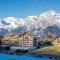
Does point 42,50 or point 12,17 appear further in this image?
point 12,17

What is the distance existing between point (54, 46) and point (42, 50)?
295 millimetres

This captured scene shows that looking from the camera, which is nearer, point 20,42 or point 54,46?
point 54,46

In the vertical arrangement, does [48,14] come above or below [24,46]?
above

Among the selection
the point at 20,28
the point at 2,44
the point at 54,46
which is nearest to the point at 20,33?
the point at 20,28

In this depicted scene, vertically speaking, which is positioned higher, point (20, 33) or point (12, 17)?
point (12, 17)

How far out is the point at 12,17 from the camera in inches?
266

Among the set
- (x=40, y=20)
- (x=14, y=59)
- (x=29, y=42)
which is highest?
(x=40, y=20)

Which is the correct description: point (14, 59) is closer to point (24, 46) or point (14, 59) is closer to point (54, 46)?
point (24, 46)

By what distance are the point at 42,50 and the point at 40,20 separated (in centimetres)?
97

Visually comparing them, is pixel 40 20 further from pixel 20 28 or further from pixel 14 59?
pixel 14 59

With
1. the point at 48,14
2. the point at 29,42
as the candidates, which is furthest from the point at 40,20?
the point at 29,42

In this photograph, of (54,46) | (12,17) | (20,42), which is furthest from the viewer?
(12,17)

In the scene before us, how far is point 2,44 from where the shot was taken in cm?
644

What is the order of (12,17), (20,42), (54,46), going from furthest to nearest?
(12,17), (20,42), (54,46)
